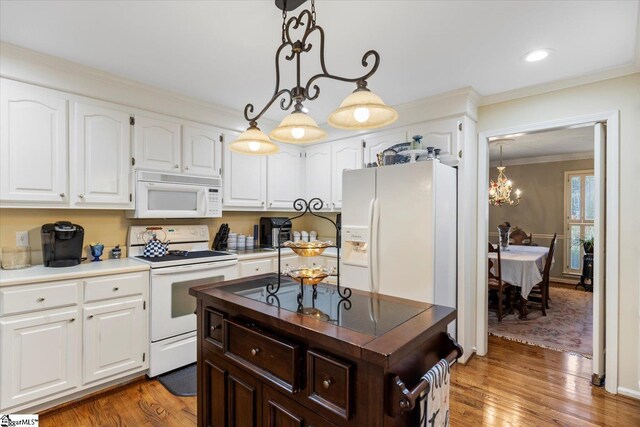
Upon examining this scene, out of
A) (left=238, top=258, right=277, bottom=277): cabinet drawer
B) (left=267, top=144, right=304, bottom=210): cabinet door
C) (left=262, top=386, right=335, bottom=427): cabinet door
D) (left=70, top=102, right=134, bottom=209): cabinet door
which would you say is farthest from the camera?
(left=267, top=144, right=304, bottom=210): cabinet door

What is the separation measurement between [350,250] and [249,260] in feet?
3.55

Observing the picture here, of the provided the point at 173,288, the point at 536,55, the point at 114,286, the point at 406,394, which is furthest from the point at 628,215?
the point at 114,286

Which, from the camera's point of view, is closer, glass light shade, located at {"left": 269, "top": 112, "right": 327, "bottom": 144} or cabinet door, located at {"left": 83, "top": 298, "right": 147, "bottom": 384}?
glass light shade, located at {"left": 269, "top": 112, "right": 327, "bottom": 144}

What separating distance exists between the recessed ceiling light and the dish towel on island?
7.15ft

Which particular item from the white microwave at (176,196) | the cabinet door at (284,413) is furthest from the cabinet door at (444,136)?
the cabinet door at (284,413)

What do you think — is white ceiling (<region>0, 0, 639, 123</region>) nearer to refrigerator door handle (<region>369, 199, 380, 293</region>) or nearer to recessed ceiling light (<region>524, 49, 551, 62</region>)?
recessed ceiling light (<region>524, 49, 551, 62</region>)

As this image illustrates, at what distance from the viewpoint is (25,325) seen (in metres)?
2.09

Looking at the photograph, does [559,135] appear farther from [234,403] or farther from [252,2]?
[234,403]

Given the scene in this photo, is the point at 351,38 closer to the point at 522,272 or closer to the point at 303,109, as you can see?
the point at 303,109

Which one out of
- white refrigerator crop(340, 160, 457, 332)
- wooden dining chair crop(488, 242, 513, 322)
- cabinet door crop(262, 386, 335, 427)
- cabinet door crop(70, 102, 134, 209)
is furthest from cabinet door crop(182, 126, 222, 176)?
wooden dining chair crop(488, 242, 513, 322)

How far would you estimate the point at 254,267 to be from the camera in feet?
11.3

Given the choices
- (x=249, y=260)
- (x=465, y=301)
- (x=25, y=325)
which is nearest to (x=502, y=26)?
(x=465, y=301)

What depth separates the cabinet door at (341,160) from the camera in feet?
12.3

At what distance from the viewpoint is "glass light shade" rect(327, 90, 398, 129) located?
1.33m
